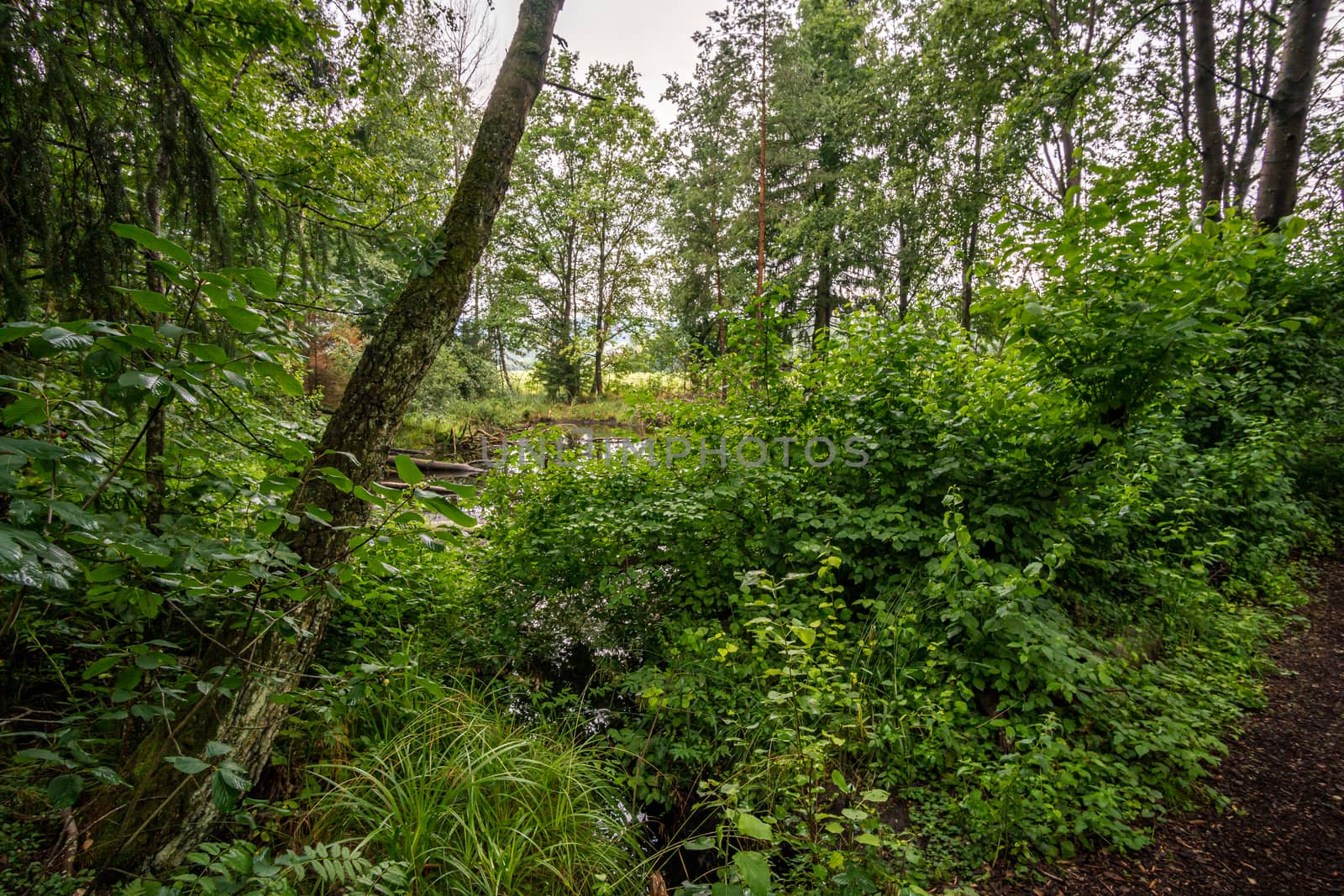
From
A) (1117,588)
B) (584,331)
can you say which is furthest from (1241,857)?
(584,331)

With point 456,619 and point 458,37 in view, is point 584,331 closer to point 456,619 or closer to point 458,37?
point 458,37

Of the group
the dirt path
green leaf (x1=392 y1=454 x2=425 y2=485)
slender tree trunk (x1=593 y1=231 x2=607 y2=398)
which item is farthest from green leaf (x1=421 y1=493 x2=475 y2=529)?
slender tree trunk (x1=593 y1=231 x2=607 y2=398)

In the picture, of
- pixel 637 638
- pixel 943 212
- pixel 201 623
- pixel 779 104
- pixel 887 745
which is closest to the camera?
pixel 201 623

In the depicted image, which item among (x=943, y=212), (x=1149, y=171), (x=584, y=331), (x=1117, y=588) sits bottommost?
(x=1117, y=588)

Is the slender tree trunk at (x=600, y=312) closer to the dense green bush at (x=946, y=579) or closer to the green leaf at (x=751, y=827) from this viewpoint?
the dense green bush at (x=946, y=579)

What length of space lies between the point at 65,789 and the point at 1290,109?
29.3 ft

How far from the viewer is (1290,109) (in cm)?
494

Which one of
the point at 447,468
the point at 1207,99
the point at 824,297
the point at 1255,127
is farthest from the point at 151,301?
the point at 1255,127

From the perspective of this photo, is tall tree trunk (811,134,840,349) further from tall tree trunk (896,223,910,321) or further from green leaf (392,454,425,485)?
green leaf (392,454,425,485)

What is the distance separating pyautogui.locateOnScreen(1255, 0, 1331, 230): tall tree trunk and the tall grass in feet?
24.1

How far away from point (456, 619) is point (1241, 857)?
154 inches

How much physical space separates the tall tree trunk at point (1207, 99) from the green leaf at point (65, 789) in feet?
29.4

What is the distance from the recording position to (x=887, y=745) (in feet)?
8.21

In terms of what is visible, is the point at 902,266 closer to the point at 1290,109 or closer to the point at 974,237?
the point at 974,237
